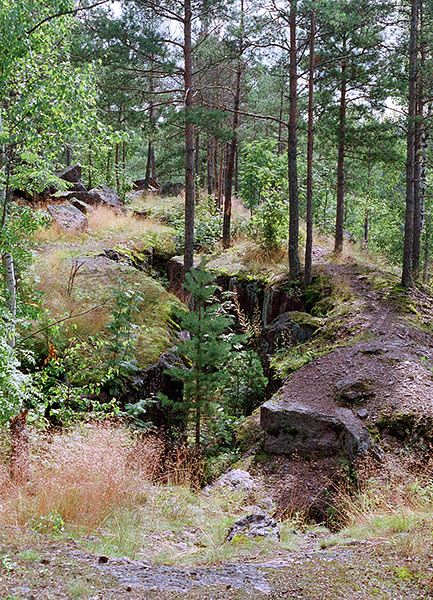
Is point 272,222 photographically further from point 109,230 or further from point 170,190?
point 170,190

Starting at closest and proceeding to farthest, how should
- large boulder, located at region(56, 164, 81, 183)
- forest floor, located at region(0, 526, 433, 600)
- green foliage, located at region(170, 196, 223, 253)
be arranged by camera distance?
forest floor, located at region(0, 526, 433, 600), green foliage, located at region(170, 196, 223, 253), large boulder, located at region(56, 164, 81, 183)

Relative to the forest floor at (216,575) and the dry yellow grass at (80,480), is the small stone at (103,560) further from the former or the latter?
the dry yellow grass at (80,480)

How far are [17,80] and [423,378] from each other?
7038 mm

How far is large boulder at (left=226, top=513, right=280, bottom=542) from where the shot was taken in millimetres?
4301

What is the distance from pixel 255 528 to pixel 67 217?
12418 mm

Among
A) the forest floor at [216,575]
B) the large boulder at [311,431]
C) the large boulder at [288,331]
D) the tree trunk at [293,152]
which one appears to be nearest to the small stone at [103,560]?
the forest floor at [216,575]

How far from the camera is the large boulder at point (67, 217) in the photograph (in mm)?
14180

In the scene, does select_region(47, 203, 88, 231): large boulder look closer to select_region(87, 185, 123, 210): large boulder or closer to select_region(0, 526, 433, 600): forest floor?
select_region(87, 185, 123, 210): large boulder

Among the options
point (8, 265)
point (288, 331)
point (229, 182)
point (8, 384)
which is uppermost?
point (229, 182)

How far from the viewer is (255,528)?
440 centimetres

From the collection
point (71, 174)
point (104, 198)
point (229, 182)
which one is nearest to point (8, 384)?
point (229, 182)

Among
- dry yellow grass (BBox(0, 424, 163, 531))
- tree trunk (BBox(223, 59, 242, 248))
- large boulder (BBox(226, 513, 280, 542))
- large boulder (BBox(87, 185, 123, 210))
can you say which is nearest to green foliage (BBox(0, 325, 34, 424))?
dry yellow grass (BBox(0, 424, 163, 531))

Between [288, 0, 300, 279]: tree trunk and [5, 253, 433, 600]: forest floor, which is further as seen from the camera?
[288, 0, 300, 279]: tree trunk

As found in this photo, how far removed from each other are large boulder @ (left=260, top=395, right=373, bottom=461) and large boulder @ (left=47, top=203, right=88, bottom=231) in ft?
31.1
